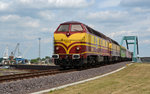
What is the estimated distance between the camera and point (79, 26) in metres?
23.2

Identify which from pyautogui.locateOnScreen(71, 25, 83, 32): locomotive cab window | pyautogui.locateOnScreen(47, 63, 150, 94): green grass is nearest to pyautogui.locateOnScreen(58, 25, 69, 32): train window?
pyautogui.locateOnScreen(71, 25, 83, 32): locomotive cab window

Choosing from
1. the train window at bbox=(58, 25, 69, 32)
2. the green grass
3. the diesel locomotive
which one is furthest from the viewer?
the train window at bbox=(58, 25, 69, 32)

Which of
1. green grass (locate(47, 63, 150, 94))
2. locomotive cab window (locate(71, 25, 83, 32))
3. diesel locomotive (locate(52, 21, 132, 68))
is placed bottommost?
green grass (locate(47, 63, 150, 94))

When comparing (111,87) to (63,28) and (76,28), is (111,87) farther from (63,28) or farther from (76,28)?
(63,28)

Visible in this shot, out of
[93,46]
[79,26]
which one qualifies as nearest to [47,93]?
[79,26]

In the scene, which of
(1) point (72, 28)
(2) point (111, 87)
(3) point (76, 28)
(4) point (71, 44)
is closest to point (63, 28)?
(1) point (72, 28)

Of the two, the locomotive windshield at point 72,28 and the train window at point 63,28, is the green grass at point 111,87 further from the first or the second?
the train window at point 63,28

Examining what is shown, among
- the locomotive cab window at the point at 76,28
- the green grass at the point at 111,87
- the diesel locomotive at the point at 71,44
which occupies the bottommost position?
the green grass at the point at 111,87

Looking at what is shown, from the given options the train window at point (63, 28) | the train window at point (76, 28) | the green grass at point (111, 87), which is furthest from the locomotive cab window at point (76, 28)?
the green grass at point (111, 87)

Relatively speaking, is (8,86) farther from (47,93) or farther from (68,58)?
(68,58)

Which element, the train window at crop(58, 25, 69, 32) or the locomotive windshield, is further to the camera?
the train window at crop(58, 25, 69, 32)

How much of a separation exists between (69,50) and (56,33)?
93.3 inches

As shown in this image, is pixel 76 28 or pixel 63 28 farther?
pixel 63 28

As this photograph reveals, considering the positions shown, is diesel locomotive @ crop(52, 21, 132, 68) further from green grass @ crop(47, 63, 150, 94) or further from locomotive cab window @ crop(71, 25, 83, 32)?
green grass @ crop(47, 63, 150, 94)
